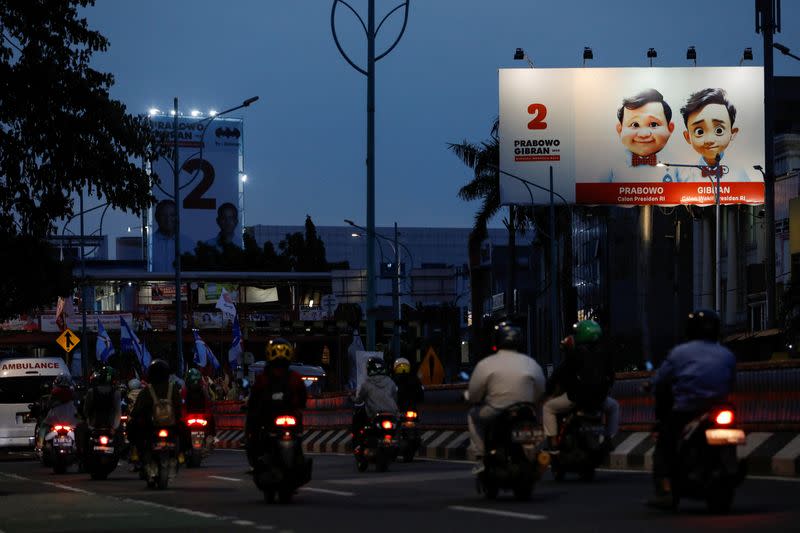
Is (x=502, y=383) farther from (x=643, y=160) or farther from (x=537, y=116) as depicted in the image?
(x=643, y=160)

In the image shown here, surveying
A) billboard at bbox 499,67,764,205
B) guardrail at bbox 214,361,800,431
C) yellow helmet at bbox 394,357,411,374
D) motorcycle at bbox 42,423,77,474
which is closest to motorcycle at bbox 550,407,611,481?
guardrail at bbox 214,361,800,431

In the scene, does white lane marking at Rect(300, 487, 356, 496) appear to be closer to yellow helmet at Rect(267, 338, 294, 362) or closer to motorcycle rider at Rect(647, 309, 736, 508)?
yellow helmet at Rect(267, 338, 294, 362)

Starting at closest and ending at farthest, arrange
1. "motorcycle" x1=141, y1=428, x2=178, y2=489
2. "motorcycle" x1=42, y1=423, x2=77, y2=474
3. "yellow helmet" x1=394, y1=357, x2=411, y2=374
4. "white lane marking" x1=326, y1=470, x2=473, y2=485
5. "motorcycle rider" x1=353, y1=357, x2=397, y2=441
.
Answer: "white lane marking" x1=326, y1=470, x2=473, y2=485, "motorcycle" x1=141, y1=428, x2=178, y2=489, "motorcycle rider" x1=353, y1=357, x2=397, y2=441, "motorcycle" x1=42, y1=423, x2=77, y2=474, "yellow helmet" x1=394, y1=357, x2=411, y2=374

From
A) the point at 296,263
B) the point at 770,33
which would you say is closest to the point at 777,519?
the point at 770,33

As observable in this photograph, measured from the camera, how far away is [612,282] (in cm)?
8419

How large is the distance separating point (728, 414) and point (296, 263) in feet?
459

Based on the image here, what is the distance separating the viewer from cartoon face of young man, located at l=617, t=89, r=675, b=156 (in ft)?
198

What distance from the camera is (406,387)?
28484mm

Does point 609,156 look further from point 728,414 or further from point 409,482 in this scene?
point 728,414

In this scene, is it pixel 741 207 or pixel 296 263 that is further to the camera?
pixel 296 263

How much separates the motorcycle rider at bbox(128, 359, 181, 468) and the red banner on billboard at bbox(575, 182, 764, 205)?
40.6 meters

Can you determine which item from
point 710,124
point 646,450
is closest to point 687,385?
point 646,450

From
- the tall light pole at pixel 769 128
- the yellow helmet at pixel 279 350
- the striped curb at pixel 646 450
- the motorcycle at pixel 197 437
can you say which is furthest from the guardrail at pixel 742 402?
the tall light pole at pixel 769 128

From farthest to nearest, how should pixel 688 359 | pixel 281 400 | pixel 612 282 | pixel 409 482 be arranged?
pixel 612 282 → pixel 409 482 → pixel 281 400 → pixel 688 359
